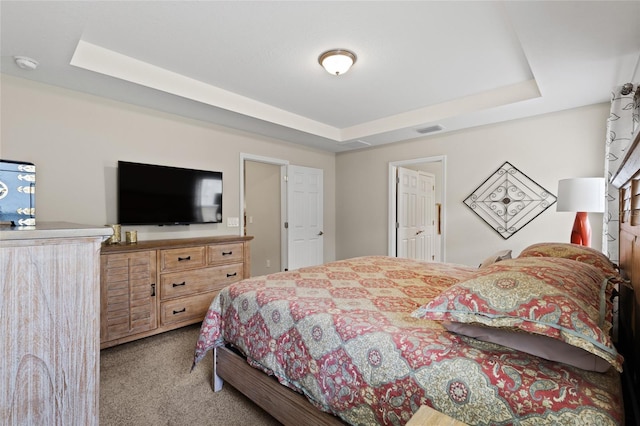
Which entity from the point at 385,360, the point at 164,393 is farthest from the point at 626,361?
the point at 164,393

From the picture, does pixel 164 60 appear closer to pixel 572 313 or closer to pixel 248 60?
pixel 248 60

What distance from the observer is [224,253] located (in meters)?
3.38

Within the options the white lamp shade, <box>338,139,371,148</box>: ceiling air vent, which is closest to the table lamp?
the white lamp shade

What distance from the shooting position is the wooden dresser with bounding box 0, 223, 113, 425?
30.0 inches

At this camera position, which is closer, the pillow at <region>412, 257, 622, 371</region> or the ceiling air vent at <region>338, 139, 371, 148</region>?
the pillow at <region>412, 257, 622, 371</region>

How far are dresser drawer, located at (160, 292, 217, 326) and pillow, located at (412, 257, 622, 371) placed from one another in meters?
2.65

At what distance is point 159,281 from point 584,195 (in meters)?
4.01

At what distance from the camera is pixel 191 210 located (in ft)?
11.3

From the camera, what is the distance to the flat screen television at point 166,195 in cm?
298

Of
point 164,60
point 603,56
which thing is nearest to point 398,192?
point 603,56

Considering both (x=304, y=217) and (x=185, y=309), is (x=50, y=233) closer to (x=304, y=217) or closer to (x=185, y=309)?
(x=185, y=309)

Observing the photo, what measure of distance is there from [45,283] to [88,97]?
287 centimetres

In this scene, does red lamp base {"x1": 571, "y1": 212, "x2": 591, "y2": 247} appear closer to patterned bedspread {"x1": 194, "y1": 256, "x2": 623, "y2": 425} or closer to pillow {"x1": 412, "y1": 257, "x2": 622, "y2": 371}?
patterned bedspread {"x1": 194, "y1": 256, "x2": 623, "y2": 425}

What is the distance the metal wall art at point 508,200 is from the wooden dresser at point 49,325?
401 cm
